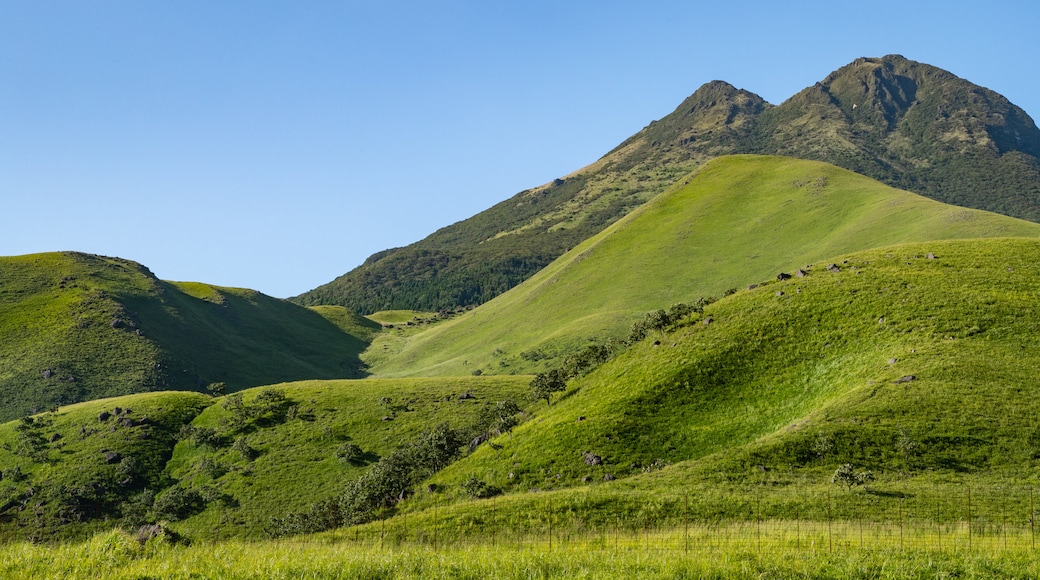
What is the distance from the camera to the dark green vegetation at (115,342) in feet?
379

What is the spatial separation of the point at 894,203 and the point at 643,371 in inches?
4529

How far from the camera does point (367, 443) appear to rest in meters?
69.4

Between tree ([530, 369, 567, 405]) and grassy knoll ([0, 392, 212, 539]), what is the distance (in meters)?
41.1

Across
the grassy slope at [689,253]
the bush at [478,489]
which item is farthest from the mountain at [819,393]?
the grassy slope at [689,253]

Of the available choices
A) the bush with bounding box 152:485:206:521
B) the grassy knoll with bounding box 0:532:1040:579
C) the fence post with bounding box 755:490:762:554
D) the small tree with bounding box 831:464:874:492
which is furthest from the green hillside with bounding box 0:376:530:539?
the grassy knoll with bounding box 0:532:1040:579

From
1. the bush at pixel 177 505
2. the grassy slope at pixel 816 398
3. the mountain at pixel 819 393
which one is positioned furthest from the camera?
the bush at pixel 177 505

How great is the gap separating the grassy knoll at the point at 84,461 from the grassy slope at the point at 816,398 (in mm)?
38560

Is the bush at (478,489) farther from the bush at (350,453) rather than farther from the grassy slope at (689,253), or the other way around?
the grassy slope at (689,253)

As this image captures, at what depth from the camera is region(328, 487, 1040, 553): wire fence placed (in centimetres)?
2502

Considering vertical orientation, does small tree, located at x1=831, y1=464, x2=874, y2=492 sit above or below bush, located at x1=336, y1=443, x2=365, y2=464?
below

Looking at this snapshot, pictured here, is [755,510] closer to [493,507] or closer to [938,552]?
[938,552]

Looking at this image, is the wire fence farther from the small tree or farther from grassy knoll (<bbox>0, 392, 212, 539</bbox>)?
grassy knoll (<bbox>0, 392, 212, 539</bbox>)

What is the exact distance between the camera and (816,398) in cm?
4884

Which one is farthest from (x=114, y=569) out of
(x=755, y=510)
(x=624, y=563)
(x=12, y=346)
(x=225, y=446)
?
Result: (x=12, y=346)
